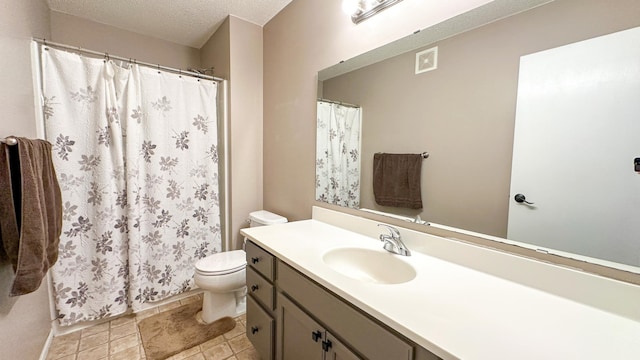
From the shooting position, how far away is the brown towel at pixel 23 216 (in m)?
1.03

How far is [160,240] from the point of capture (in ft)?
6.70

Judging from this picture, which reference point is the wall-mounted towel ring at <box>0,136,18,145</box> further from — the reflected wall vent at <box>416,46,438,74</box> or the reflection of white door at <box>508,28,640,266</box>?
the reflection of white door at <box>508,28,640,266</box>

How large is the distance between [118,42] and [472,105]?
9.94 feet

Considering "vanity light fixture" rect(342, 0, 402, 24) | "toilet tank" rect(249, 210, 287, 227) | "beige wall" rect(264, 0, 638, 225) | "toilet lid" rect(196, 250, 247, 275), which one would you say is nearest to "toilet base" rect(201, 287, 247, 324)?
"toilet lid" rect(196, 250, 247, 275)

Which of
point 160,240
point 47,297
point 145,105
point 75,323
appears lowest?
point 75,323

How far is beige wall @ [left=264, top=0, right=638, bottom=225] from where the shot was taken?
828mm

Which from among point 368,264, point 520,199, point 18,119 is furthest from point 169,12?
point 520,199

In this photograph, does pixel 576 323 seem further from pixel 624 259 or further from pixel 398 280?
pixel 398 280

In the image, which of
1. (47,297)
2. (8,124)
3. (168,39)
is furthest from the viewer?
(168,39)

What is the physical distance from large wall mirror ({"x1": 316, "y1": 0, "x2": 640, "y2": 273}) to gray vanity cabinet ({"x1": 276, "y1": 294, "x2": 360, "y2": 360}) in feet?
2.19

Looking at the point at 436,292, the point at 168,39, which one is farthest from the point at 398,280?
the point at 168,39

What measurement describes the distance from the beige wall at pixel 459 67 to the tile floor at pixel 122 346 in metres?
0.97

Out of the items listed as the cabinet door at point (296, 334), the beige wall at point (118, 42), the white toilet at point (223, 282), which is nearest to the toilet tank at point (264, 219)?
the white toilet at point (223, 282)

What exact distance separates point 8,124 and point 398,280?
1.91m
